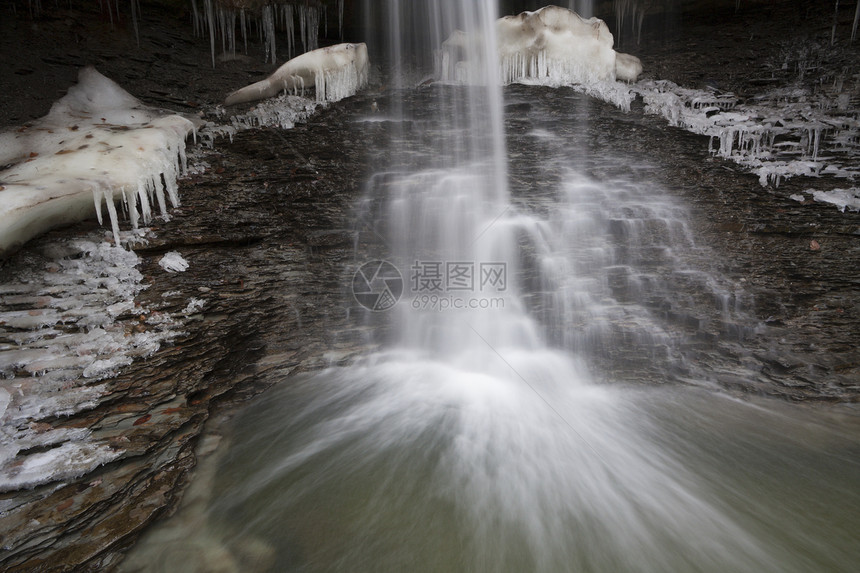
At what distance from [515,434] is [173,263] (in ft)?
12.9

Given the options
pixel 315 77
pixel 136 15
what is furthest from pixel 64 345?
pixel 136 15

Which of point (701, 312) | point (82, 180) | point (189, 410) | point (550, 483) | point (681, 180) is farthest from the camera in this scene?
point (681, 180)

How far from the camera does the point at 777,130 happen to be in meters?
5.41

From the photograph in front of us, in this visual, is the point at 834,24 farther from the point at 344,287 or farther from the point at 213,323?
the point at 213,323

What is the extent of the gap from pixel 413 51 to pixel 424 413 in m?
9.41

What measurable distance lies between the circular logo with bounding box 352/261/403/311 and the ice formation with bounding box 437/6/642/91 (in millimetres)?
5209

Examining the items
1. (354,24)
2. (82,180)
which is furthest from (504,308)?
(354,24)

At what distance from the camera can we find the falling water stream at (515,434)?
8.05ft

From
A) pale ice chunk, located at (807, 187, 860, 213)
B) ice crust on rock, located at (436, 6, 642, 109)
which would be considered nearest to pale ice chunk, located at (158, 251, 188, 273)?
ice crust on rock, located at (436, 6, 642, 109)

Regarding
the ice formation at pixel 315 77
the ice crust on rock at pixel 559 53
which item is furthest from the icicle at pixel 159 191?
the ice crust on rock at pixel 559 53

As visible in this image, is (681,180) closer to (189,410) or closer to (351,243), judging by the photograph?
(351,243)

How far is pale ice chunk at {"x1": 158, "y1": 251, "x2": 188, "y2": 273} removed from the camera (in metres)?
4.05

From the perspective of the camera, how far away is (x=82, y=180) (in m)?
3.74

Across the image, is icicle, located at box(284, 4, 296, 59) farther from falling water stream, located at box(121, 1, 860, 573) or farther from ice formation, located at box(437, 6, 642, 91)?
falling water stream, located at box(121, 1, 860, 573)
